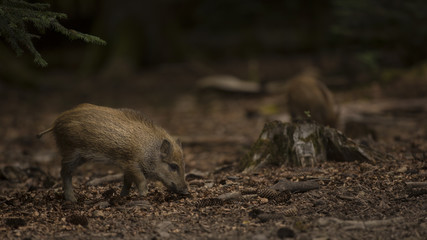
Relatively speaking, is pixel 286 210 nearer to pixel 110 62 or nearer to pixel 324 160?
pixel 324 160

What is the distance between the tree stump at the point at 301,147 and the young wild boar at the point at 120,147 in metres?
1.20

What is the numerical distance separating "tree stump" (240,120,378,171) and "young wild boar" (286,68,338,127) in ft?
4.95

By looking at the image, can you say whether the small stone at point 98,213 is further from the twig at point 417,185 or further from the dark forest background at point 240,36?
the dark forest background at point 240,36

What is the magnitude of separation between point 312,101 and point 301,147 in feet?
7.04

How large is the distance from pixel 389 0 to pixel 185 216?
813cm

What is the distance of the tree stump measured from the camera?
20.1 ft

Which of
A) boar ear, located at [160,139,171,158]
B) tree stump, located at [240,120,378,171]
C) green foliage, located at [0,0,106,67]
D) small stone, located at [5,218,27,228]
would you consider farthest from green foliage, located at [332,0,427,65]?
small stone, located at [5,218,27,228]

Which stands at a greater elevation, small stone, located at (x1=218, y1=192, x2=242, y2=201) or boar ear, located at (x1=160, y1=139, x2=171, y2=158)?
boar ear, located at (x1=160, y1=139, x2=171, y2=158)

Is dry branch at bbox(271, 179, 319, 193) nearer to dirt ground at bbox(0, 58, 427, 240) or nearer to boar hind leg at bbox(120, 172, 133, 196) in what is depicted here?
dirt ground at bbox(0, 58, 427, 240)

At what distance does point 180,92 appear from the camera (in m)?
14.8

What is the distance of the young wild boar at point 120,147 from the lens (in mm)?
5238

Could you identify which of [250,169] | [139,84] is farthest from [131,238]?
[139,84]

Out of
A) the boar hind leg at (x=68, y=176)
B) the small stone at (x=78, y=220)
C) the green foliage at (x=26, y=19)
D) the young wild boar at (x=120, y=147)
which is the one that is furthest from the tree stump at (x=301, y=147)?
the green foliage at (x=26, y=19)

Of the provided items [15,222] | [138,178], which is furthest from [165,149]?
[15,222]
